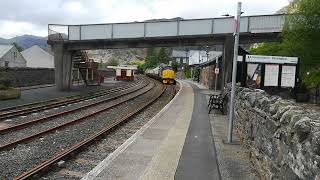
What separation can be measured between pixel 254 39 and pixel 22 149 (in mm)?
30456

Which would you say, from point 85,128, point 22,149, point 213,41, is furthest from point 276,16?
point 22,149

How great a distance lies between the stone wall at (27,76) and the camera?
41062 mm

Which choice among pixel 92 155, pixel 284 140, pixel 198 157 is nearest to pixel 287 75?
pixel 198 157

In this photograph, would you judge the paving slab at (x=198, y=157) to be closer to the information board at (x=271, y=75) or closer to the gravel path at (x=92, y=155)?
the gravel path at (x=92, y=155)

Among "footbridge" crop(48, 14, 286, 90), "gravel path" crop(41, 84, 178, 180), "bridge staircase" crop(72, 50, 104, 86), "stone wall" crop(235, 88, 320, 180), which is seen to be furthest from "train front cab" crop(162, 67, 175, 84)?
"stone wall" crop(235, 88, 320, 180)

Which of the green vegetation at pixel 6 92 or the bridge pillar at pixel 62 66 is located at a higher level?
the bridge pillar at pixel 62 66

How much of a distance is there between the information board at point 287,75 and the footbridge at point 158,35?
805 inches

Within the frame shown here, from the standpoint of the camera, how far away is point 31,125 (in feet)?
59.4

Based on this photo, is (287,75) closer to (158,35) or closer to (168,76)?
(158,35)

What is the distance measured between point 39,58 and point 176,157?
3887 inches

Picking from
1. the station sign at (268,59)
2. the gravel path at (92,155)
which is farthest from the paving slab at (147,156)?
the station sign at (268,59)

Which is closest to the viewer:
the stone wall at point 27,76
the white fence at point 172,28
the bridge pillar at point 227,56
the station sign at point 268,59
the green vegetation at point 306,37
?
the station sign at point 268,59

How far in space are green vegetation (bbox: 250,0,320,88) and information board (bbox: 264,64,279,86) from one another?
1594 cm

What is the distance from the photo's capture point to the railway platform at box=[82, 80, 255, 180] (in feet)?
30.5
